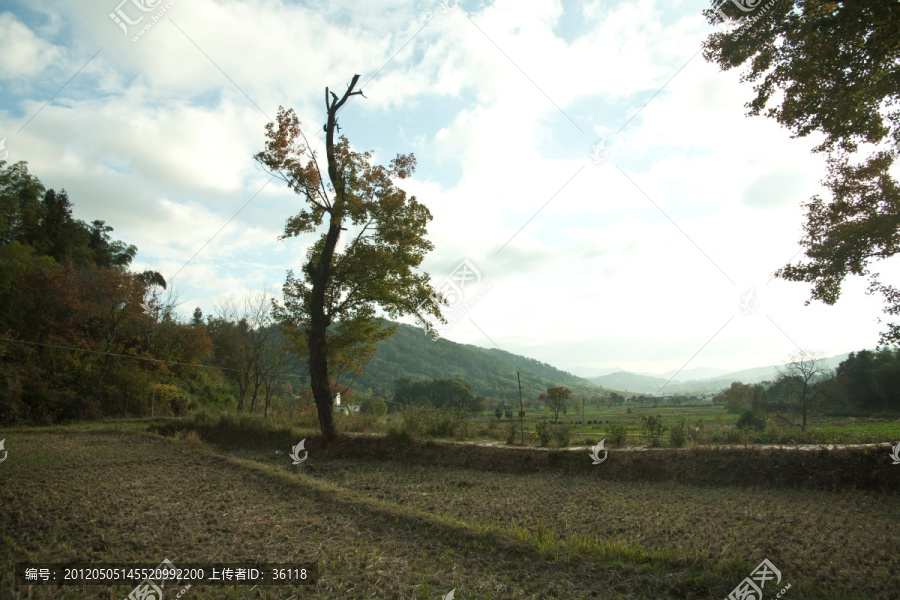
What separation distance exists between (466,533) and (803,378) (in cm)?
1690

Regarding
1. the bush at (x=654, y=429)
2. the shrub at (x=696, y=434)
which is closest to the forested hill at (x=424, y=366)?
the bush at (x=654, y=429)

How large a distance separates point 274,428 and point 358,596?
13.6m

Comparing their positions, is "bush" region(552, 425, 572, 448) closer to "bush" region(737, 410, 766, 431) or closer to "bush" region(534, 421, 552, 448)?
"bush" region(534, 421, 552, 448)

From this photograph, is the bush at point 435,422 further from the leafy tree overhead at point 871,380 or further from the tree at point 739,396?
the tree at point 739,396

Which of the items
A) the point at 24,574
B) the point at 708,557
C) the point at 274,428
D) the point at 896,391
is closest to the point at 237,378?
the point at 274,428

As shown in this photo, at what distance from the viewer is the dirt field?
409cm

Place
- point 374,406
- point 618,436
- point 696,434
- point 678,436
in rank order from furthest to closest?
point 374,406, point 618,436, point 696,434, point 678,436

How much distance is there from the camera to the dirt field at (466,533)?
409 centimetres

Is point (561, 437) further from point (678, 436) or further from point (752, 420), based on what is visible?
point (752, 420)

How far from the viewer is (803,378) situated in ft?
54.2

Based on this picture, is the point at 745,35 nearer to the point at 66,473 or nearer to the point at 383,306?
the point at 383,306

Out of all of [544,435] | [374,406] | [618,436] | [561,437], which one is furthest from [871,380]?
[374,406]

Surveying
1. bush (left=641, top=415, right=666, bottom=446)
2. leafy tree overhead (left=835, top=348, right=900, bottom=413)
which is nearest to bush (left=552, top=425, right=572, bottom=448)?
bush (left=641, top=415, right=666, bottom=446)

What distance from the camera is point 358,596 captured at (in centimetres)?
388
